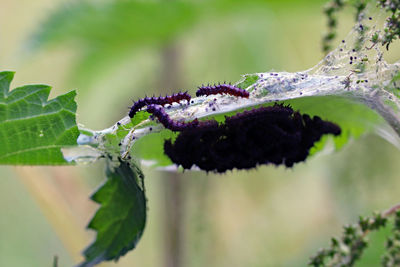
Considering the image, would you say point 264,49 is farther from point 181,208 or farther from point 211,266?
point 211,266

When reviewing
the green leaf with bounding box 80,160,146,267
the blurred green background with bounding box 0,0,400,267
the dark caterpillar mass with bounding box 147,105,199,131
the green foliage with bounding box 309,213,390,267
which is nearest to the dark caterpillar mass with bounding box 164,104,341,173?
the dark caterpillar mass with bounding box 147,105,199,131

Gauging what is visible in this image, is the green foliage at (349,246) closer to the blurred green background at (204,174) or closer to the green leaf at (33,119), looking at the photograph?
the green leaf at (33,119)

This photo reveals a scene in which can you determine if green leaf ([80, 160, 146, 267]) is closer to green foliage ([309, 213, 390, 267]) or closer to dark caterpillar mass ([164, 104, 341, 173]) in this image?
dark caterpillar mass ([164, 104, 341, 173])

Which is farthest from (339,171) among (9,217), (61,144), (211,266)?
(9,217)

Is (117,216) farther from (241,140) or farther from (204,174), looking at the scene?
(204,174)

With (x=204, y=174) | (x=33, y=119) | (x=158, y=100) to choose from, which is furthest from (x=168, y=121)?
(x=204, y=174)

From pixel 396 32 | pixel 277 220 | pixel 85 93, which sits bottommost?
pixel 277 220
